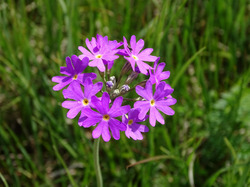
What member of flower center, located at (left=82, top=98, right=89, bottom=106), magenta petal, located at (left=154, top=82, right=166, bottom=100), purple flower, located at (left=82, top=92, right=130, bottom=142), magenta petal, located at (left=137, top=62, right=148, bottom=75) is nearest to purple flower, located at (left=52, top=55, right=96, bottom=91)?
flower center, located at (left=82, top=98, right=89, bottom=106)

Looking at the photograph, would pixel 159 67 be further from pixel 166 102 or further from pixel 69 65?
pixel 69 65

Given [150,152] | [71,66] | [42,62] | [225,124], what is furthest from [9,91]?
[225,124]

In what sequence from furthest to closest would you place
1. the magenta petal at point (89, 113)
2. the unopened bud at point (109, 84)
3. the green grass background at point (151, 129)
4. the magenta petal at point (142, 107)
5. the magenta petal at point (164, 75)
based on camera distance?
the green grass background at point (151, 129), the magenta petal at point (164, 75), the unopened bud at point (109, 84), the magenta petal at point (142, 107), the magenta petal at point (89, 113)

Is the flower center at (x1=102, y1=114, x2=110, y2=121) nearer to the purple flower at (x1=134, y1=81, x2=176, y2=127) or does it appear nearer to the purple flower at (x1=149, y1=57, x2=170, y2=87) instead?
the purple flower at (x1=134, y1=81, x2=176, y2=127)

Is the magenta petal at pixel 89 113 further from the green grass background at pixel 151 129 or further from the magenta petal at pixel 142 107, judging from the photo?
the green grass background at pixel 151 129

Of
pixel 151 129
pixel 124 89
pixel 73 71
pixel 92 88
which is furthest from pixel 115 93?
pixel 151 129

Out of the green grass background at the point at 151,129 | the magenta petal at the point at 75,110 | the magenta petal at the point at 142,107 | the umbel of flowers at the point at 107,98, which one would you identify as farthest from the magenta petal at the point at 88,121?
the green grass background at the point at 151,129
